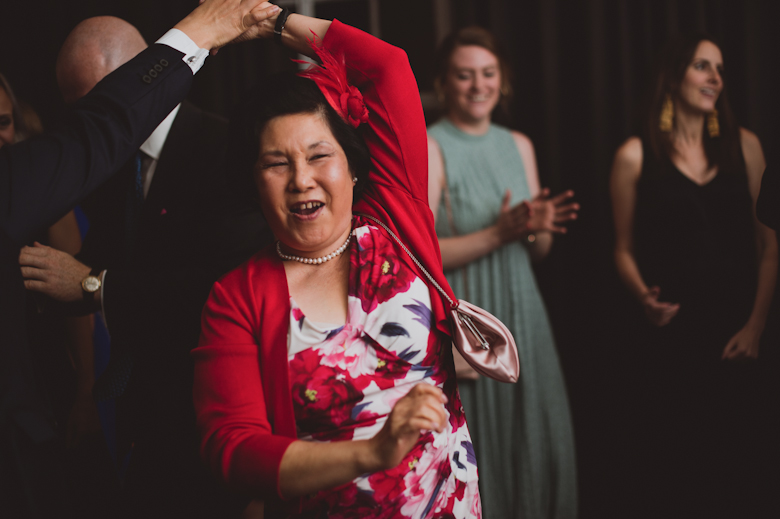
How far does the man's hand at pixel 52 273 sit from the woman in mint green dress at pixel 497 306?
1245mm

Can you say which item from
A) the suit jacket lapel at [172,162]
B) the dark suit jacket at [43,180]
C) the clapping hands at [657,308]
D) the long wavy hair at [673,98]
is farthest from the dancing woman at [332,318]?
the long wavy hair at [673,98]

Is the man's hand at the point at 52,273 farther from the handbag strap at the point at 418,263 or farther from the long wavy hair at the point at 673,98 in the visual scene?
the long wavy hair at the point at 673,98

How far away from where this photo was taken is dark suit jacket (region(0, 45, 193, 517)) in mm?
936

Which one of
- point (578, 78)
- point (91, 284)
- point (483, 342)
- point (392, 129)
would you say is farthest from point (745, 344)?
point (91, 284)

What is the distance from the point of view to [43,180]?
0.98 m

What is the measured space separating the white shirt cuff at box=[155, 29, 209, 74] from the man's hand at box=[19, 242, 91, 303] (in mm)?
610

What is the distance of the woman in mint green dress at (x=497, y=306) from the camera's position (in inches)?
88.0

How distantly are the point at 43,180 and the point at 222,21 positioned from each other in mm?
502

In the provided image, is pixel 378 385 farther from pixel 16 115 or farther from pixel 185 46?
pixel 16 115

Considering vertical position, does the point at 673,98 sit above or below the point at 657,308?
above

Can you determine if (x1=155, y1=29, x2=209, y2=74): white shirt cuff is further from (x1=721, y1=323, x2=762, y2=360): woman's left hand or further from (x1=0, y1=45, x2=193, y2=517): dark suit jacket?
(x1=721, y1=323, x2=762, y2=360): woman's left hand

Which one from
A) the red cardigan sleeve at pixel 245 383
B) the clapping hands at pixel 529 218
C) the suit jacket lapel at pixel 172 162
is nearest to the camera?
the red cardigan sleeve at pixel 245 383

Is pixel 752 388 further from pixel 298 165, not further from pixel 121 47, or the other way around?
pixel 121 47

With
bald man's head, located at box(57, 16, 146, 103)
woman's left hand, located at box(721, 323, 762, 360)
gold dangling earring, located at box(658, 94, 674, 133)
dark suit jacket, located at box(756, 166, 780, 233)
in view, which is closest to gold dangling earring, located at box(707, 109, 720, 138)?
gold dangling earring, located at box(658, 94, 674, 133)
